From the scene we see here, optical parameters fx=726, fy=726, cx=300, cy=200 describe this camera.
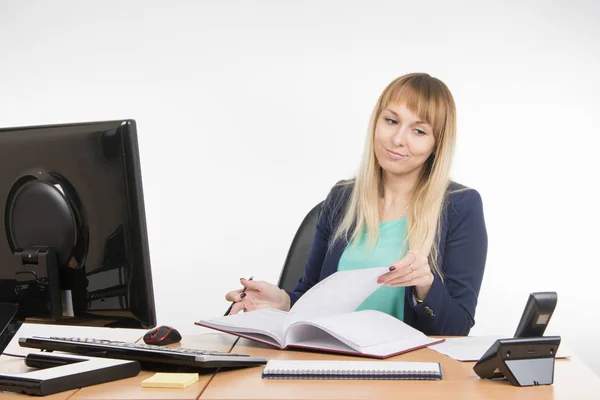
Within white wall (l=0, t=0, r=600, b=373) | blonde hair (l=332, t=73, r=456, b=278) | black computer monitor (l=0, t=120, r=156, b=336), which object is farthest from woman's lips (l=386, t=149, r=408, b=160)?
white wall (l=0, t=0, r=600, b=373)

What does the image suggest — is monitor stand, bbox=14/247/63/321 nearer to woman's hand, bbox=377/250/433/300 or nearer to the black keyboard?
the black keyboard

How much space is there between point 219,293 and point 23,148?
2.48 metres

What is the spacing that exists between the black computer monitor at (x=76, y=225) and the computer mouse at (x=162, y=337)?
209 millimetres

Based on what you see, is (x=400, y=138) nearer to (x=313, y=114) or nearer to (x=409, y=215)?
(x=409, y=215)

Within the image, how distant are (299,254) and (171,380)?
1.35 m

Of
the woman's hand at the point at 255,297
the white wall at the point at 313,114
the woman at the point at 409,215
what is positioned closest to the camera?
the woman's hand at the point at 255,297

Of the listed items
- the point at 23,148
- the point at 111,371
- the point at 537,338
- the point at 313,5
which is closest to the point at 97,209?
the point at 23,148

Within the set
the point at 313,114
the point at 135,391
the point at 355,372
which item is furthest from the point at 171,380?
the point at 313,114

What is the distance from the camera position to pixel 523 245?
11.8 ft

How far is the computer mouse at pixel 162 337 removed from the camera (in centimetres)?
158

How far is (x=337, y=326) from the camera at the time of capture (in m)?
1.45

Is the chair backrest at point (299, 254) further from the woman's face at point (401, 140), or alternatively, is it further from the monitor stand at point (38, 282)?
the monitor stand at point (38, 282)

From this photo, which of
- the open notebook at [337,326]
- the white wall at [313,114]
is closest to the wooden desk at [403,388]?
the open notebook at [337,326]

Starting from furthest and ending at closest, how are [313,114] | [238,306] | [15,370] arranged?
[313,114]
[238,306]
[15,370]
